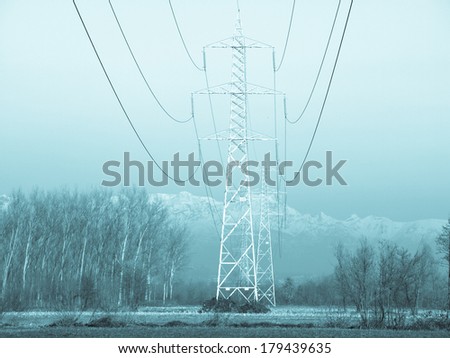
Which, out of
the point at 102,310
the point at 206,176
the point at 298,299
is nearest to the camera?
the point at 102,310

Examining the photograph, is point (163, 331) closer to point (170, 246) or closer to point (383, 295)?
point (383, 295)

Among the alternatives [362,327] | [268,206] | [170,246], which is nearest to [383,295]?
[362,327]

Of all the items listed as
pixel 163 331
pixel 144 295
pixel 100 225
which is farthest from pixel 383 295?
pixel 100 225

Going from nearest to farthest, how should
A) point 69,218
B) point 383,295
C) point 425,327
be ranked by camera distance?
1. point 425,327
2. point 383,295
3. point 69,218

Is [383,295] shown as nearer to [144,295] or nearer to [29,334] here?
[29,334]

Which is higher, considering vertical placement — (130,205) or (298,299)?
(130,205)
